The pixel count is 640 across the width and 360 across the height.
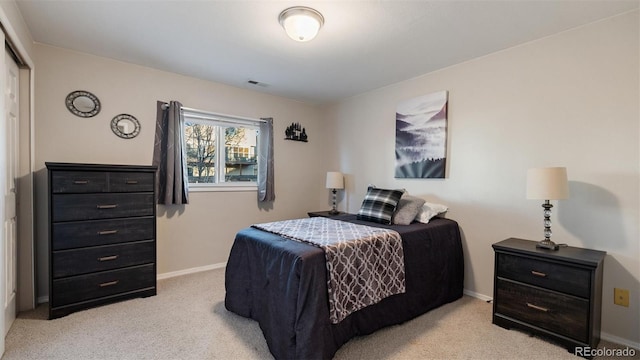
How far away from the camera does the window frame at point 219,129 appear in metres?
3.44

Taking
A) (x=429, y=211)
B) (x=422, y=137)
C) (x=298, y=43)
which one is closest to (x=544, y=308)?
(x=429, y=211)

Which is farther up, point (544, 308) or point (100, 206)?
point (100, 206)

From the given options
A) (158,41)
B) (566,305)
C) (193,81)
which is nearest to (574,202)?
(566,305)

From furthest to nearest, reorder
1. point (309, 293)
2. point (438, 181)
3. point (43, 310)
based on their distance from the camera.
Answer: point (438, 181), point (43, 310), point (309, 293)

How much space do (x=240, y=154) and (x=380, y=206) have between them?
1995 mm

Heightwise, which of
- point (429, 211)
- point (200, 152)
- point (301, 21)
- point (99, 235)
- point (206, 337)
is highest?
point (301, 21)

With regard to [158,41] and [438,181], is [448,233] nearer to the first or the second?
[438,181]

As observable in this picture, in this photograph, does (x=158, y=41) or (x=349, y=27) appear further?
(x=158, y=41)

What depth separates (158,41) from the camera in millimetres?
2502

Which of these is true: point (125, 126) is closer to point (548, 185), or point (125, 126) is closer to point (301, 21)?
point (301, 21)

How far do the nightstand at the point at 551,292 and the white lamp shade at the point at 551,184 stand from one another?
15.6 inches

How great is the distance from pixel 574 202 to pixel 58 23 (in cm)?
415

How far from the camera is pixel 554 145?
2.35 m

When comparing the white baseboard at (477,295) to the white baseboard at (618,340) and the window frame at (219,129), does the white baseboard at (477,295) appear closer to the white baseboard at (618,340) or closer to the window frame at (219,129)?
the white baseboard at (618,340)
